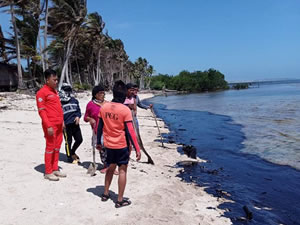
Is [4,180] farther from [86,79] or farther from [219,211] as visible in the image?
[86,79]

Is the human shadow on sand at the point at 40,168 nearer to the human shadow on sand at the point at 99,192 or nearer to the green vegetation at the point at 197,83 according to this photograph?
the human shadow on sand at the point at 99,192

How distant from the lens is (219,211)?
464 cm

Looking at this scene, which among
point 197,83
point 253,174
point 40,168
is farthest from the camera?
point 197,83

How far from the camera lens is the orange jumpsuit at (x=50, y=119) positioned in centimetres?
468

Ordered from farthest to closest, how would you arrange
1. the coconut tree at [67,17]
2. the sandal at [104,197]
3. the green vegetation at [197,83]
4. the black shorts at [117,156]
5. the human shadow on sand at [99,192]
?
the green vegetation at [197,83] < the coconut tree at [67,17] < the human shadow on sand at [99,192] < the sandal at [104,197] < the black shorts at [117,156]

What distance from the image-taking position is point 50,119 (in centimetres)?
482

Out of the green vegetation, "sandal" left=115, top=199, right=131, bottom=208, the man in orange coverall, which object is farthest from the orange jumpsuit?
the green vegetation

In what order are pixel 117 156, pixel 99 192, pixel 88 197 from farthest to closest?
pixel 99 192, pixel 88 197, pixel 117 156

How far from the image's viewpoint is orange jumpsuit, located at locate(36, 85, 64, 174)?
4680mm

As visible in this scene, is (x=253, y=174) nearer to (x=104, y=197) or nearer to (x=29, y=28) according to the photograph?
(x=104, y=197)

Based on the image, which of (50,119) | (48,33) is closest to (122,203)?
(50,119)

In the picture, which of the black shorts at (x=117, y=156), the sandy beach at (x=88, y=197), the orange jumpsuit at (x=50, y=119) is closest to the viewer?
the sandy beach at (x=88, y=197)

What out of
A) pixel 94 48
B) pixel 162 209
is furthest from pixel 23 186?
pixel 94 48

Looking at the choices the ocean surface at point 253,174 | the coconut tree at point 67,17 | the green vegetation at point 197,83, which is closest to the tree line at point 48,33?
the coconut tree at point 67,17
